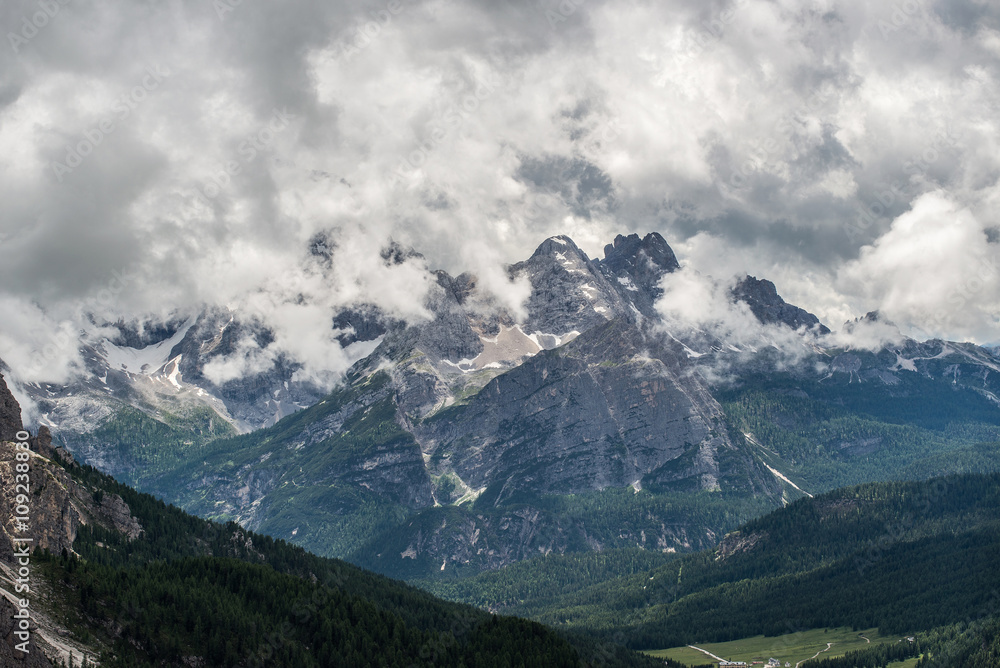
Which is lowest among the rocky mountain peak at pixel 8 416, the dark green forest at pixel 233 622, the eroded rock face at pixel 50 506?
the dark green forest at pixel 233 622

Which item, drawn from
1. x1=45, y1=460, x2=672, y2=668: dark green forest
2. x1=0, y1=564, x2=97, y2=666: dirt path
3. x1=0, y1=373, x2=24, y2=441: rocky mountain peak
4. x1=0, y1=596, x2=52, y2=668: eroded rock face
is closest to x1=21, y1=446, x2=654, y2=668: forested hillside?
x1=45, y1=460, x2=672, y2=668: dark green forest

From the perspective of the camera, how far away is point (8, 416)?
584 ft

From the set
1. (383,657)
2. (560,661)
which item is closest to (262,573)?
(383,657)

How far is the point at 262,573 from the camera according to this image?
17525 cm

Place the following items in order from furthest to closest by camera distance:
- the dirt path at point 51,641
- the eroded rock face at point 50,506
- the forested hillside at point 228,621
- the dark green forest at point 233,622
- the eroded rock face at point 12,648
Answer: the eroded rock face at point 50,506, the dark green forest at point 233,622, the forested hillside at point 228,621, the dirt path at point 51,641, the eroded rock face at point 12,648

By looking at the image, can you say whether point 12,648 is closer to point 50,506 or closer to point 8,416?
point 50,506

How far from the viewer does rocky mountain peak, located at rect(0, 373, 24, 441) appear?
174750 millimetres

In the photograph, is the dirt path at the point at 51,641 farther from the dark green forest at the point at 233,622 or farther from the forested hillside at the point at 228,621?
the dark green forest at the point at 233,622

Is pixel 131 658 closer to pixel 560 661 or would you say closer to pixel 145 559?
pixel 145 559

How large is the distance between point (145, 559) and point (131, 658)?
74.9 meters

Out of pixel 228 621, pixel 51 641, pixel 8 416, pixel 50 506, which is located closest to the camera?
pixel 51 641

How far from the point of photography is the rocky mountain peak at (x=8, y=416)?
174750mm

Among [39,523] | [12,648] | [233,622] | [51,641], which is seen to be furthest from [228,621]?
→ [12,648]

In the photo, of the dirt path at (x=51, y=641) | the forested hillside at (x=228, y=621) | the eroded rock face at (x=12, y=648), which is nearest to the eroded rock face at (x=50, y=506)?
the forested hillside at (x=228, y=621)
